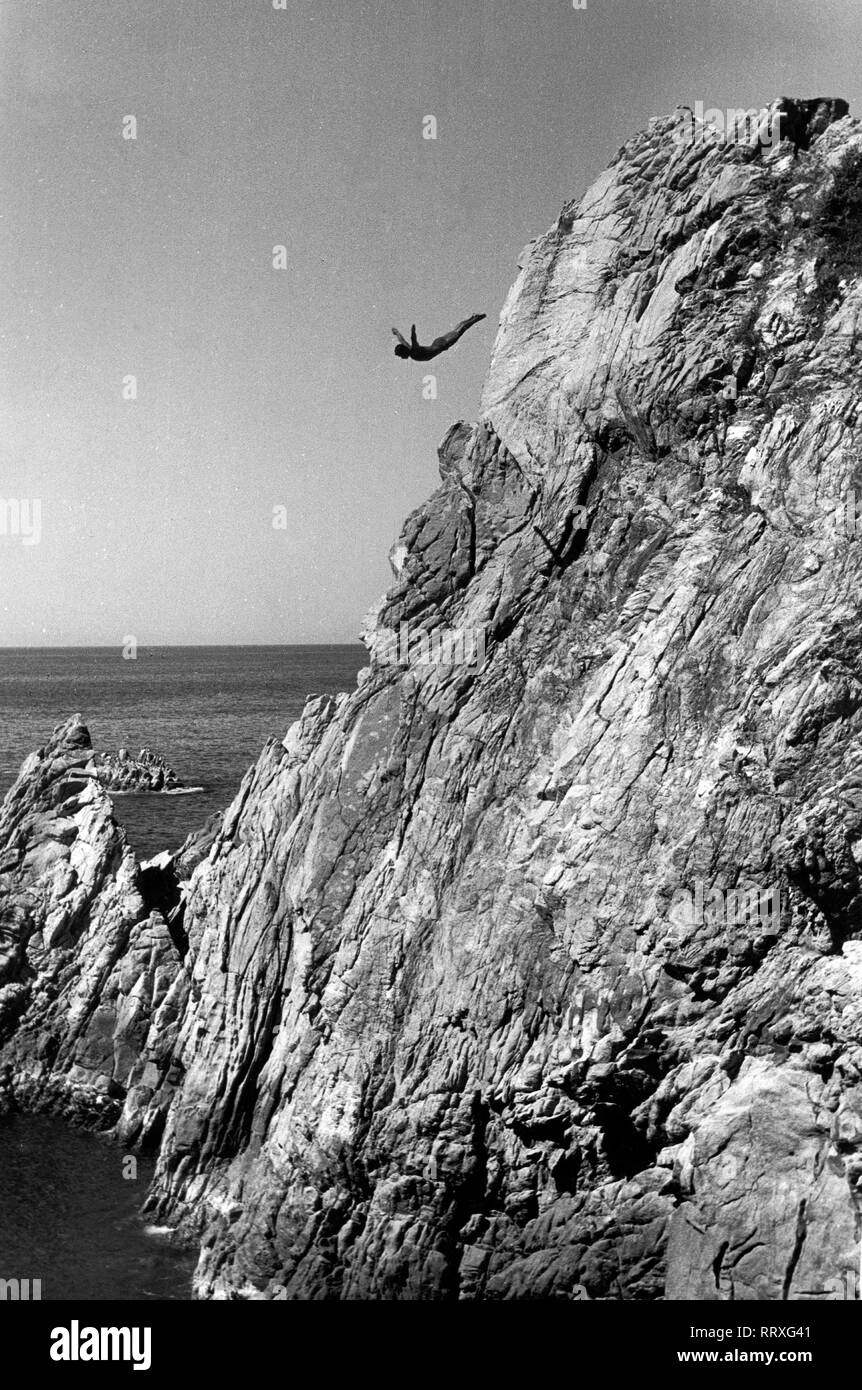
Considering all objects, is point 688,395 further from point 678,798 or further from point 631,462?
point 678,798

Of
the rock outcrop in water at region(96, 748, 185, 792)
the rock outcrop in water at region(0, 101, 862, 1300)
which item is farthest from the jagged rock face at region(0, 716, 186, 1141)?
the rock outcrop in water at region(96, 748, 185, 792)

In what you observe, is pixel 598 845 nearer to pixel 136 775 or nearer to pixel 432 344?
pixel 432 344

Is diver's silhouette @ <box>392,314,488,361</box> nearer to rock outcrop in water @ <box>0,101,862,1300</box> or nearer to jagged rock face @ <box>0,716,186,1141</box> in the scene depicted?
rock outcrop in water @ <box>0,101,862,1300</box>

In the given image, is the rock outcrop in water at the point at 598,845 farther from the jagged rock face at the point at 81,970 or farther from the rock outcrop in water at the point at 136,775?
the rock outcrop in water at the point at 136,775

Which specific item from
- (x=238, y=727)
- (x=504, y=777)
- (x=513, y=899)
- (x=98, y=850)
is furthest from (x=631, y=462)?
(x=238, y=727)

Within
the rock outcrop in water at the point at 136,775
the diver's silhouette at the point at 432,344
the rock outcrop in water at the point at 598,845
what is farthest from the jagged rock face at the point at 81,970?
the rock outcrop in water at the point at 136,775
